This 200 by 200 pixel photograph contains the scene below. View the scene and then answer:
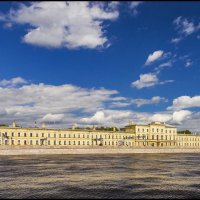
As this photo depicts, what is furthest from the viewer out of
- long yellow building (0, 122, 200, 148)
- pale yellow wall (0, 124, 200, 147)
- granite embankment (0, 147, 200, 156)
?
pale yellow wall (0, 124, 200, 147)

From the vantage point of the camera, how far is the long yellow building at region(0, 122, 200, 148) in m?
122

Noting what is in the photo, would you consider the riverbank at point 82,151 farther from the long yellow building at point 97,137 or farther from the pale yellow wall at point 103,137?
the pale yellow wall at point 103,137

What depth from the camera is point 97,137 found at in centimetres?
14150

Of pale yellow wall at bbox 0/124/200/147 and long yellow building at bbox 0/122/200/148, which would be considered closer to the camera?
long yellow building at bbox 0/122/200/148

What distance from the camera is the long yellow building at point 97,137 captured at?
12162 cm

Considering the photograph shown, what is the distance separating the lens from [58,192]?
2992cm

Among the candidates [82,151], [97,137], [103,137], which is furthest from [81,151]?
[103,137]

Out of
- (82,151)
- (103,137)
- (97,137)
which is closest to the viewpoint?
(82,151)

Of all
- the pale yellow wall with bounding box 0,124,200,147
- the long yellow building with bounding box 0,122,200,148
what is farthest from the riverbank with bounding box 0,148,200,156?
the pale yellow wall with bounding box 0,124,200,147

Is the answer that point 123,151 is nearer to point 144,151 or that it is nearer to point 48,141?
point 144,151

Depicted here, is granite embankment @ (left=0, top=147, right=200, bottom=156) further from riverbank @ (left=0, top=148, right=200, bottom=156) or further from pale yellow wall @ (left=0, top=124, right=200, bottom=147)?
pale yellow wall @ (left=0, top=124, right=200, bottom=147)

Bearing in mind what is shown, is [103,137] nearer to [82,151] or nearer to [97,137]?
[97,137]

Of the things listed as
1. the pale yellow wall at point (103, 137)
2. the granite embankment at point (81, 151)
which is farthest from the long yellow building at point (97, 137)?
the granite embankment at point (81, 151)

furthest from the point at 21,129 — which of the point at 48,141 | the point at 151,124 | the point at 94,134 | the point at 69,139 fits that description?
the point at 151,124
